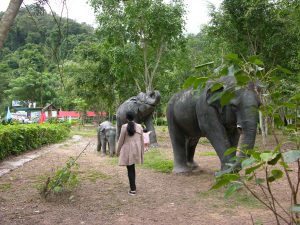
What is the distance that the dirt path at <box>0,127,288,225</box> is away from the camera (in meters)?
4.49

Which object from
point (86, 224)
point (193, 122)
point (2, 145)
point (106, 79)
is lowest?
point (86, 224)

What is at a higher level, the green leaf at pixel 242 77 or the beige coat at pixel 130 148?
the green leaf at pixel 242 77

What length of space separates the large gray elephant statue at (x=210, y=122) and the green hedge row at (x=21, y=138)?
5.10 m

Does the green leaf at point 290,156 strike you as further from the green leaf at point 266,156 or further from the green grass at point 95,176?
the green grass at point 95,176

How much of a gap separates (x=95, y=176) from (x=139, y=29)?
415 inches

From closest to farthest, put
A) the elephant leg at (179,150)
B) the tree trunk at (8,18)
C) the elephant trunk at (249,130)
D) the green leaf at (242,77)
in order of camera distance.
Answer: the green leaf at (242,77) < the tree trunk at (8,18) < the elephant trunk at (249,130) < the elephant leg at (179,150)

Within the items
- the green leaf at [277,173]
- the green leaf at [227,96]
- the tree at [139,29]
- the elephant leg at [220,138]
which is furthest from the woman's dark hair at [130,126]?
the tree at [139,29]

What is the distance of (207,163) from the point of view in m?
9.32

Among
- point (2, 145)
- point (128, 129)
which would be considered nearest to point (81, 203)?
point (128, 129)

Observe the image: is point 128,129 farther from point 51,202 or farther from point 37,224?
point 37,224

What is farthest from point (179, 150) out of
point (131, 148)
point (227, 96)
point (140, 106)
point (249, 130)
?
point (227, 96)

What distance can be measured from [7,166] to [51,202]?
161 inches

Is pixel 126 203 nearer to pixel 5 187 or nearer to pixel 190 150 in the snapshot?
pixel 5 187

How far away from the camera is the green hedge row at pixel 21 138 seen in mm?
10000
